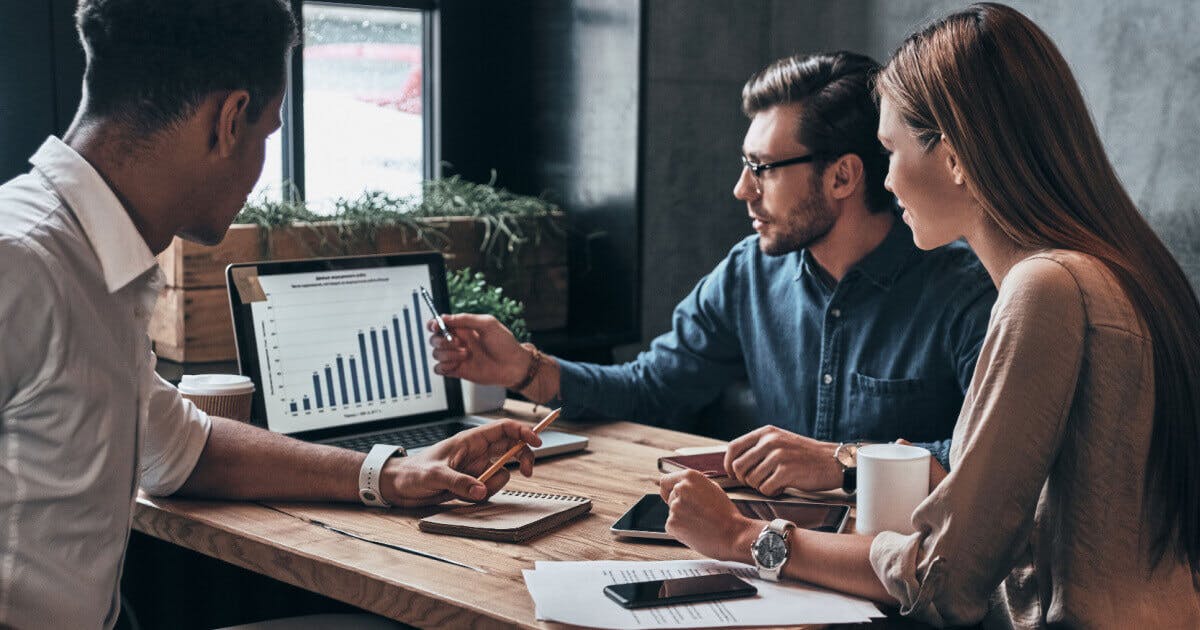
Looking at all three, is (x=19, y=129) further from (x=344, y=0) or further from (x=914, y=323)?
(x=914, y=323)

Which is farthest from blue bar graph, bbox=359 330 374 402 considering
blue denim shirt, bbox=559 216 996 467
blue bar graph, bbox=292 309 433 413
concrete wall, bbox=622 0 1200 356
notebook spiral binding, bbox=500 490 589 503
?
concrete wall, bbox=622 0 1200 356

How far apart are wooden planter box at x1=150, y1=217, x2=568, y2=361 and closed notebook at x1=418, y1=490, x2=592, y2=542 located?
0.98 m

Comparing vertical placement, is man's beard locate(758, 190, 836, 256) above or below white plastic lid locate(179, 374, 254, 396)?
above

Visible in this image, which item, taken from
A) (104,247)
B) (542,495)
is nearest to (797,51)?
(542,495)

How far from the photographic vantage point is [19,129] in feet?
8.70

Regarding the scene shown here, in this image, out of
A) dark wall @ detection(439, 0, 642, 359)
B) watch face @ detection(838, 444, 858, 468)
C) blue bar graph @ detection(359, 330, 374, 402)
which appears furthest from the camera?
dark wall @ detection(439, 0, 642, 359)

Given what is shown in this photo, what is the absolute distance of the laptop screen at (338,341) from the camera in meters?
2.14

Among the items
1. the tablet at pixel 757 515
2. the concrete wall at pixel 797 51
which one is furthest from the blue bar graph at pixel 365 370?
the concrete wall at pixel 797 51

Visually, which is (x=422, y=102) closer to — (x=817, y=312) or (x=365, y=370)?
(x=365, y=370)

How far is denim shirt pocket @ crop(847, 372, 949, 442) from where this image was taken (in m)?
2.21

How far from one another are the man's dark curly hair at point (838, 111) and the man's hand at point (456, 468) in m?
0.88

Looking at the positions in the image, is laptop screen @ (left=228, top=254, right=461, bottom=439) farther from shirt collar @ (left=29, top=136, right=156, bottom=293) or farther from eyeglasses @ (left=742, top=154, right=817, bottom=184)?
shirt collar @ (left=29, top=136, right=156, bottom=293)

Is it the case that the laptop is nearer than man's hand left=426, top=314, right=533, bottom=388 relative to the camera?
Yes

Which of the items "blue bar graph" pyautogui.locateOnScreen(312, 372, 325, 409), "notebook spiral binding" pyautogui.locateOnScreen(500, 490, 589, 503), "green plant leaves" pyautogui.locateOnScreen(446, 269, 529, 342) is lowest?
"notebook spiral binding" pyautogui.locateOnScreen(500, 490, 589, 503)
